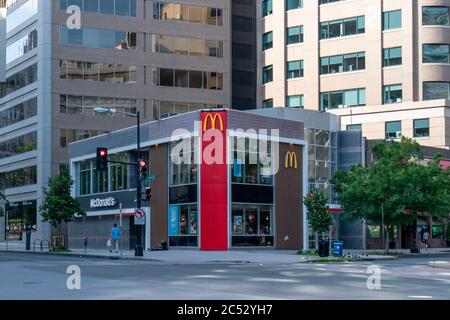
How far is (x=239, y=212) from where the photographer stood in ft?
157

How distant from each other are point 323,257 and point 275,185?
416 inches

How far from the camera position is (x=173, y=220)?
49844 mm

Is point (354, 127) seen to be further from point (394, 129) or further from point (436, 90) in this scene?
point (436, 90)

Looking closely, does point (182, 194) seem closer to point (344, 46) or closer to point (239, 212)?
point (239, 212)

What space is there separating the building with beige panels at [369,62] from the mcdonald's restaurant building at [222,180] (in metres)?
14.8

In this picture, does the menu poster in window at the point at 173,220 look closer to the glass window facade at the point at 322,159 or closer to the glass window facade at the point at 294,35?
the glass window facade at the point at 322,159

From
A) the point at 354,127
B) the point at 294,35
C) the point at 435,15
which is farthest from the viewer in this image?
the point at 294,35

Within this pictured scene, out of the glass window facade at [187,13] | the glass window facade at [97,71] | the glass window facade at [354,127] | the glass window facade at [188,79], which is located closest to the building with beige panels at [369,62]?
the glass window facade at [354,127]

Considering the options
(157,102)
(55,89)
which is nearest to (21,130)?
(55,89)

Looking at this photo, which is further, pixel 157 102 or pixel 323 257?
pixel 157 102

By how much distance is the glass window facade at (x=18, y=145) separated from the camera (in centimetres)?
7688

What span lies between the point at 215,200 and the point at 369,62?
29286 mm

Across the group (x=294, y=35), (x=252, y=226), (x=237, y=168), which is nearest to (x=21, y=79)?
(x=294, y=35)
